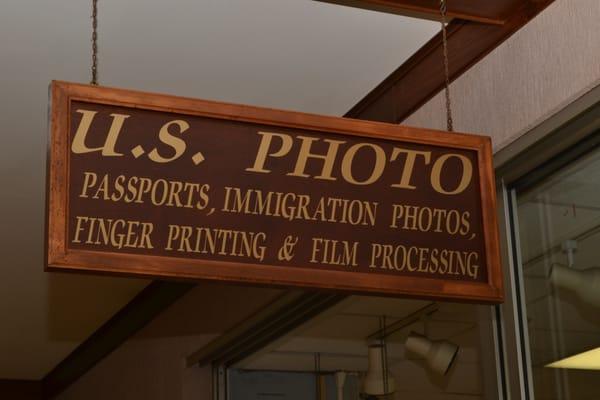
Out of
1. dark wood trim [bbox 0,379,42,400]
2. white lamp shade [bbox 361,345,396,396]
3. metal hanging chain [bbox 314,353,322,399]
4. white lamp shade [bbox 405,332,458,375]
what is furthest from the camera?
dark wood trim [bbox 0,379,42,400]

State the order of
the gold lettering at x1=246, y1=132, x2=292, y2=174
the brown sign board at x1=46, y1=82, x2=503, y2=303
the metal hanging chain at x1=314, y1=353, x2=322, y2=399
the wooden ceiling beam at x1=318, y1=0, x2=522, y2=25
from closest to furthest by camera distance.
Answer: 1. the brown sign board at x1=46, y1=82, x2=503, y2=303
2. the gold lettering at x1=246, y1=132, x2=292, y2=174
3. the wooden ceiling beam at x1=318, y1=0, x2=522, y2=25
4. the metal hanging chain at x1=314, y1=353, x2=322, y2=399

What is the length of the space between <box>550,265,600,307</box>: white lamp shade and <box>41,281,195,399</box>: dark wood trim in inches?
104

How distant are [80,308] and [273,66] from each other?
2994mm

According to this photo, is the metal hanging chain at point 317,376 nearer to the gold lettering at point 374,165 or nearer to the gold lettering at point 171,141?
the gold lettering at point 374,165

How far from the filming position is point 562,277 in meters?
2.94

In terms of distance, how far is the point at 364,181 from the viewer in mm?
2443

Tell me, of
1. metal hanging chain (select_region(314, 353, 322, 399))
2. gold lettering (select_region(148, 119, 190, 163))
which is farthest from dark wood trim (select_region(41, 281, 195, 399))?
gold lettering (select_region(148, 119, 190, 163))

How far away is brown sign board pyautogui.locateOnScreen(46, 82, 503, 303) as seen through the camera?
2.20 m

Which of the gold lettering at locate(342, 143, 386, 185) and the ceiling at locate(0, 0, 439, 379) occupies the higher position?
the ceiling at locate(0, 0, 439, 379)

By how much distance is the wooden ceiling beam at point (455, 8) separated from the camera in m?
3.02

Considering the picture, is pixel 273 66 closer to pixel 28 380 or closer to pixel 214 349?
pixel 214 349

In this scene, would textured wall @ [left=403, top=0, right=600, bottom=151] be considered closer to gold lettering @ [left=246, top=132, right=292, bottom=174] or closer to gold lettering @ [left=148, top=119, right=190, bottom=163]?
gold lettering @ [left=246, top=132, right=292, bottom=174]

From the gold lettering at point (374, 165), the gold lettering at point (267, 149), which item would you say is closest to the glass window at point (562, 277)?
the gold lettering at point (374, 165)

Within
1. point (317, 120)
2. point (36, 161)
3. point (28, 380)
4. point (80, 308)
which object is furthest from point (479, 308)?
point (28, 380)
